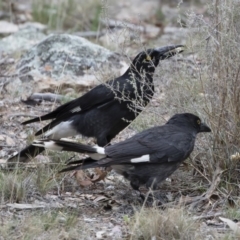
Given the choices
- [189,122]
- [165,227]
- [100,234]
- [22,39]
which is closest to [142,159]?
[189,122]

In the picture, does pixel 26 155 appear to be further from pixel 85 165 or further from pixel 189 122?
pixel 189 122

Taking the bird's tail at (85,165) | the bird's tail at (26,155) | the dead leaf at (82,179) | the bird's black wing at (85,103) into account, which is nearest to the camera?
the bird's tail at (85,165)

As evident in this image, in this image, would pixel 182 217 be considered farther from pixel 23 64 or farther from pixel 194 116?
pixel 23 64

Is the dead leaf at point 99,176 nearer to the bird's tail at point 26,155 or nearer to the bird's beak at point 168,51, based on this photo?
the bird's tail at point 26,155

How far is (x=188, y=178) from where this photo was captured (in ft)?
20.7

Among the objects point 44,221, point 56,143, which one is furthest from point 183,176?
point 44,221

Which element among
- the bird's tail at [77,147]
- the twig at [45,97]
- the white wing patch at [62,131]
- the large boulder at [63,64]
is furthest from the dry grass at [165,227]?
the large boulder at [63,64]

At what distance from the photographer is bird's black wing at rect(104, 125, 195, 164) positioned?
18.9 ft

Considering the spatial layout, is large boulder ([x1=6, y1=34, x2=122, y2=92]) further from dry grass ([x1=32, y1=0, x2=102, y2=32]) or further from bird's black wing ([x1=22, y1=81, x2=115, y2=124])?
Answer: dry grass ([x1=32, y1=0, x2=102, y2=32])

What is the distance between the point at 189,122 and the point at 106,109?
1012mm

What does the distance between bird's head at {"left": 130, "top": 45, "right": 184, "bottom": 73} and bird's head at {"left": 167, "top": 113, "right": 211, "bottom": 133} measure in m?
0.64

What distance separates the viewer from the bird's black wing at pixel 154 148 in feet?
18.9

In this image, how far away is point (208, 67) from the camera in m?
6.04

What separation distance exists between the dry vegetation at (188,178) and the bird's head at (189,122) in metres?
0.08
